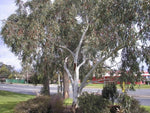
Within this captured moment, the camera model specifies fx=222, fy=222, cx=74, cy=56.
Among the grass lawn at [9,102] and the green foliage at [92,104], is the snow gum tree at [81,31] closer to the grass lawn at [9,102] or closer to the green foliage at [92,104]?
the green foliage at [92,104]

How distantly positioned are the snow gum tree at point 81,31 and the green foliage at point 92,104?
1048 millimetres

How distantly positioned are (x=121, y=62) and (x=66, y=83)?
11.0 m

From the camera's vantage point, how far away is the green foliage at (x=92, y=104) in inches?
420

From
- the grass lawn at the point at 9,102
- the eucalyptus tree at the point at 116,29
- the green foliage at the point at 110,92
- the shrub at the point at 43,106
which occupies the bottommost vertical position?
the grass lawn at the point at 9,102

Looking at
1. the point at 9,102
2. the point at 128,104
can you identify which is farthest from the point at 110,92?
the point at 9,102

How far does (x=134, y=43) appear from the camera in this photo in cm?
941

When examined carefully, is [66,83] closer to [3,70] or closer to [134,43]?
[134,43]

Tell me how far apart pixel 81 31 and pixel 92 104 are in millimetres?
4883

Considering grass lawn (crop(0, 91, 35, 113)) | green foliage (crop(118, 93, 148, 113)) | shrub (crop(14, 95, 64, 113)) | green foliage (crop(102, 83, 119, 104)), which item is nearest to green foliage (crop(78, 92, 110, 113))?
green foliage (crop(118, 93, 148, 113))

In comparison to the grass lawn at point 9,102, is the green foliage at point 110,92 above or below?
above

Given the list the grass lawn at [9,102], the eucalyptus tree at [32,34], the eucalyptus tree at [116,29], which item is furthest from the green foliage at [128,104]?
the grass lawn at [9,102]

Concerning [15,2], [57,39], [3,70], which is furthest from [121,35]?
[3,70]

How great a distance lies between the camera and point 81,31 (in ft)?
45.1

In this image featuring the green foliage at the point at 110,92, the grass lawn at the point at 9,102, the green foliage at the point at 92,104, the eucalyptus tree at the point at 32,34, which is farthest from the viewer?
the grass lawn at the point at 9,102
